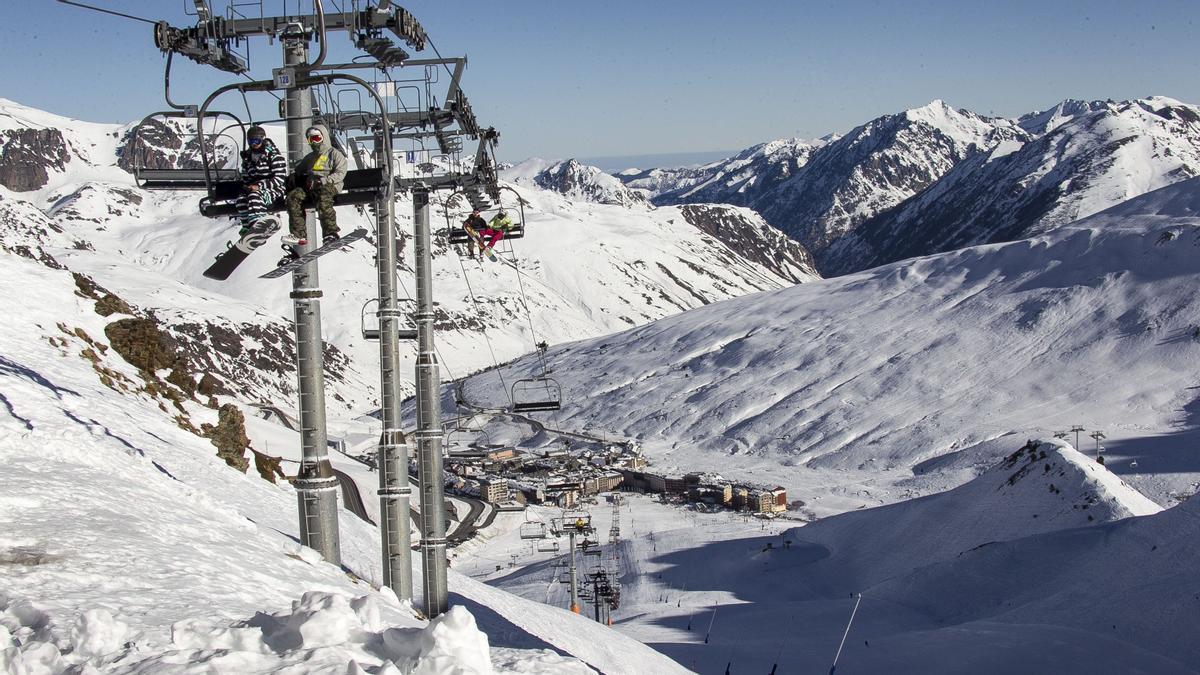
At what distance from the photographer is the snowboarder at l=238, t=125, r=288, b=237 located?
1162cm

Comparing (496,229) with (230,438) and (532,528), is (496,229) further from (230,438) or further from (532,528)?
(532,528)

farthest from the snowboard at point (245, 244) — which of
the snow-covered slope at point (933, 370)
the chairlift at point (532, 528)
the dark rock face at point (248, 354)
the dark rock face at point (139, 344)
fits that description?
the dark rock face at point (248, 354)

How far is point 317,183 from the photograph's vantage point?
11.8 meters

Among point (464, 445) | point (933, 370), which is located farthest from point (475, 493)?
point (933, 370)

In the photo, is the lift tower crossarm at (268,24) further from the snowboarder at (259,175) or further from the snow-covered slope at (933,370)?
the snow-covered slope at (933,370)

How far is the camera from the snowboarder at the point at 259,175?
1162 centimetres

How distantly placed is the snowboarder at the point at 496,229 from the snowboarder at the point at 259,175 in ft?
38.0

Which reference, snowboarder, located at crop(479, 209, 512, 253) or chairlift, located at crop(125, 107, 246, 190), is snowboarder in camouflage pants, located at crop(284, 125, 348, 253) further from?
snowboarder, located at crop(479, 209, 512, 253)

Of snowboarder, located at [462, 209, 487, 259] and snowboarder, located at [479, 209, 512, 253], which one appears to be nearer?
snowboarder, located at [462, 209, 487, 259]

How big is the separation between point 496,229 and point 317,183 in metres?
11.9

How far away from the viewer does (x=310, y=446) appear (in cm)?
1216

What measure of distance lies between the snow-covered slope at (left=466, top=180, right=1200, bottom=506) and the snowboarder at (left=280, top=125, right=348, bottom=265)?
6767 cm

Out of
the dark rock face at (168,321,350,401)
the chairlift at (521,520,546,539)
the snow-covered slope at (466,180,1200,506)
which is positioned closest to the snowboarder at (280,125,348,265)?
the chairlift at (521,520,546,539)

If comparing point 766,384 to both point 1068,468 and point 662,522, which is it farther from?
point 1068,468
